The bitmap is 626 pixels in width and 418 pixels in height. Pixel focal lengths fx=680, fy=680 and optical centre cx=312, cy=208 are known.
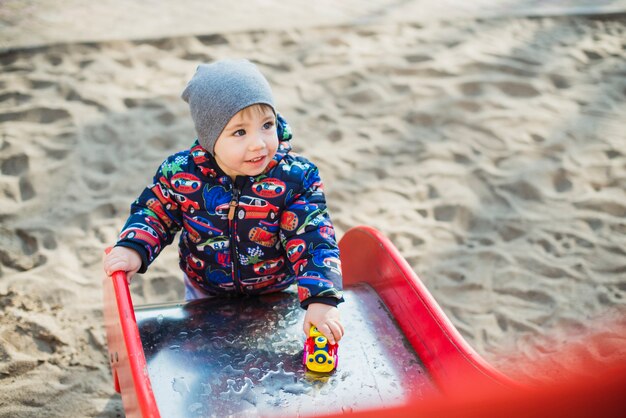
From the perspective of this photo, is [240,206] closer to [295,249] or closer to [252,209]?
[252,209]

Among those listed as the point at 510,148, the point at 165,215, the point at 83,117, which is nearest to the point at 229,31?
the point at 83,117

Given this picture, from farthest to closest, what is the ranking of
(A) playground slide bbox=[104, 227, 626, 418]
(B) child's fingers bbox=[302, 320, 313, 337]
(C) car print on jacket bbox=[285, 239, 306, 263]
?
(C) car print on jacket bbox=[285, 239, 306, 263] < (B) child's fingers bbox=[302, 320, 313, 337] < (A) playground slide bbox=[104, 227, 626, 418]

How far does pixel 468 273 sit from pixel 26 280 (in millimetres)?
1566

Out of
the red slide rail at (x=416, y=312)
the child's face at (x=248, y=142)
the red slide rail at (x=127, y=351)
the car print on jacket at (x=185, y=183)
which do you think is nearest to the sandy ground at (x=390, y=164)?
the red slide rail at (x=127, y=351)

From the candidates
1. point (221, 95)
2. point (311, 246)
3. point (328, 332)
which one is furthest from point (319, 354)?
point (221, 95)

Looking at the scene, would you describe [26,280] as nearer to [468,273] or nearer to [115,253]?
[115,253]

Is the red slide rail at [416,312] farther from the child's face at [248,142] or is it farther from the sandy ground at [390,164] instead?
the sandy ground at [390,164]

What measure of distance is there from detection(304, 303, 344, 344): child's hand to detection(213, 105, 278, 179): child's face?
33 cm

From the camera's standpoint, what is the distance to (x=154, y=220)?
62.4 inches

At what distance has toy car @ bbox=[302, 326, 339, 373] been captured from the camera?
1390 mm

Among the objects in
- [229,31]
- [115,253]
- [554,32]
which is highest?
[229,31]

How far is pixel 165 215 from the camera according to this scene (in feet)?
5.27

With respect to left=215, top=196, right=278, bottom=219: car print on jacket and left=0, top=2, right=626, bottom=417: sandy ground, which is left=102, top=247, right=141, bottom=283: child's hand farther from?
left=0, top=2, right=626, bottom=417: sandy ground

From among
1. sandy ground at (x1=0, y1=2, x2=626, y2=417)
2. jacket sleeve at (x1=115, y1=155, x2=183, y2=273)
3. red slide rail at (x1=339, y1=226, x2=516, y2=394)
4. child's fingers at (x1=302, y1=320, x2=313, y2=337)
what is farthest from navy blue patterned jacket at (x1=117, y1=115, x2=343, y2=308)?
sandy ground at (x1=0, y1=2, x2=626, y2=417)
